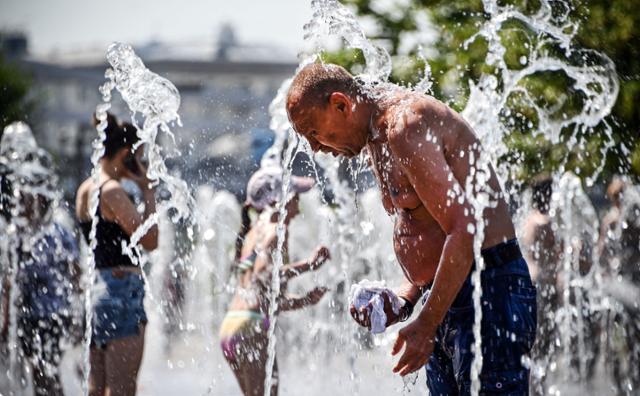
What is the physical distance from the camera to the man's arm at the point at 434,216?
2.73 m

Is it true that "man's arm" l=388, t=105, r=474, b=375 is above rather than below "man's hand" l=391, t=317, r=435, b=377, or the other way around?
above

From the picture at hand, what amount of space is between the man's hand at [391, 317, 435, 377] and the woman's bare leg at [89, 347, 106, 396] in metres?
2.31

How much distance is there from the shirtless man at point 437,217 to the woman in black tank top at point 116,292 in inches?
75.3

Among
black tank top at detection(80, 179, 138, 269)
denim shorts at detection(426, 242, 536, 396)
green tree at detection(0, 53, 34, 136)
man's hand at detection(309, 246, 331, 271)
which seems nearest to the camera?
denim shorts at detection(426, 242, 536, 396)

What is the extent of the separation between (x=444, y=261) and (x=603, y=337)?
5891 millimetres

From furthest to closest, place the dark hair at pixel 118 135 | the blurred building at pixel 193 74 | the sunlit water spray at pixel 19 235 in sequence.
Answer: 1. the blurred building at pixel 193 74
2. the sunlit water spray at pixel 19 235
3. the dark hair at pixel 118 135

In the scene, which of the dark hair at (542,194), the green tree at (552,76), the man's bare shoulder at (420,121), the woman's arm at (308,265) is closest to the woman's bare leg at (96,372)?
the woman's arm at (308,265)

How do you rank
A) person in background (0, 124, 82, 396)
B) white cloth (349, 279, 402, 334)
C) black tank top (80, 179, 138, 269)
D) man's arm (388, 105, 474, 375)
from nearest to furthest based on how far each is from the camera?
1. man's arm (388, 105, 474, 375)
2. white cloth (349, 279, 402, 334)
3. black tank top (80, 179, 138, 269)
4. person in background (0, 124, 82, 396)

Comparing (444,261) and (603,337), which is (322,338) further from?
(444,261)

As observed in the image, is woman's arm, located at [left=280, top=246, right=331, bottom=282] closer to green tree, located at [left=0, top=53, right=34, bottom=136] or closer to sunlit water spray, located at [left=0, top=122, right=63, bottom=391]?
sunlit water spray, located at [left=0, top=122, right=63, bottom=391]

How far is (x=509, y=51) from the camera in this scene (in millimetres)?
7133

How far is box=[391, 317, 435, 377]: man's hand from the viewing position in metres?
2.79

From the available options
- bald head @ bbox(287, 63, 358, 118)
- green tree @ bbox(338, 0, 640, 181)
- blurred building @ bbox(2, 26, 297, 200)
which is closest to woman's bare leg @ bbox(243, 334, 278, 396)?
bald head @ bbox(287, 63, 358, 118)

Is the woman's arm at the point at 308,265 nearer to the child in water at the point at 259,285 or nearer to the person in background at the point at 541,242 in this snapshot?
the child in water at the point at 259,285
